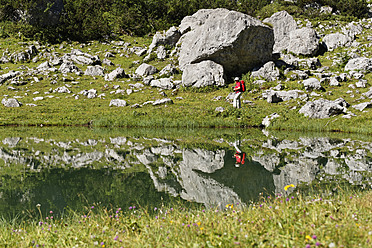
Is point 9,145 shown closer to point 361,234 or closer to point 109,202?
point 109,202

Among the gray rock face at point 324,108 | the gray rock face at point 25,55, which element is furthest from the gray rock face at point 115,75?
the gray rock face at point 324,108

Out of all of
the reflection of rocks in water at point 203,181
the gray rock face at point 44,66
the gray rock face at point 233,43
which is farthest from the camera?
the gray rock face at point 44,66

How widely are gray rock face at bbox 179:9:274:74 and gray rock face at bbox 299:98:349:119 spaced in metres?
16.0

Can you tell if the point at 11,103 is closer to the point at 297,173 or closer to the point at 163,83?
the point at 163,83

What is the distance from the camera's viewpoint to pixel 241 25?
38.2 meters

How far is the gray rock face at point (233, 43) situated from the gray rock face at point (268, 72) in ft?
6.24

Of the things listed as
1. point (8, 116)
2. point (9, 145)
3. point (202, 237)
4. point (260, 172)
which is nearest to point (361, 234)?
point (202, 237)

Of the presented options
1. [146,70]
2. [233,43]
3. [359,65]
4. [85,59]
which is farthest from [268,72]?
[85,59]

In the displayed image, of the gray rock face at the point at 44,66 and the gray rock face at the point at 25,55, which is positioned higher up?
the gray rock face at the point at 25,55

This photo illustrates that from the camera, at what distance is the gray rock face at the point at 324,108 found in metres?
25.6

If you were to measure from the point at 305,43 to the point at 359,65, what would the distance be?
42.1 ft

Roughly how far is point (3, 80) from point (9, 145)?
31533 millimetres

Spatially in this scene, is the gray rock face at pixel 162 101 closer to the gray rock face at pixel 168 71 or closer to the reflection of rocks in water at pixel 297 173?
the gray rock face at pixel 168 71

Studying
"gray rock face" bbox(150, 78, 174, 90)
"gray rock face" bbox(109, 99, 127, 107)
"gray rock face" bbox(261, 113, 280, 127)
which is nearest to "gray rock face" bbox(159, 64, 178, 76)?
"gray rock face" bbox(150, 78, 174, 90)
